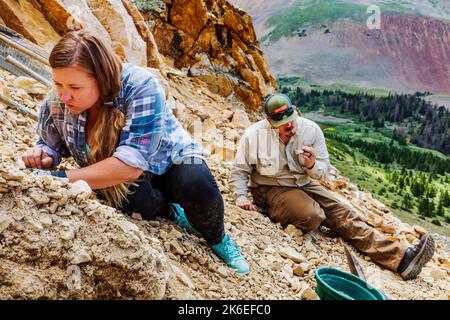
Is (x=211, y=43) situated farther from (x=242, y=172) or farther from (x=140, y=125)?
(x=140, y=125)

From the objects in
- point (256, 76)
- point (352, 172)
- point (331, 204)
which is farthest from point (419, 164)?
point (331, 204)

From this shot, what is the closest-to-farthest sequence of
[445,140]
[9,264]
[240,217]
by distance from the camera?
[9,264], [240,217], [445,140]

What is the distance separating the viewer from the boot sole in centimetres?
529

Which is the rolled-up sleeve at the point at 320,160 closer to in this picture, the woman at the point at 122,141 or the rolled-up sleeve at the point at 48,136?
the woman at the point at 122,141

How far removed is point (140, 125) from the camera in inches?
111

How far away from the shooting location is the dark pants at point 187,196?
127 inches

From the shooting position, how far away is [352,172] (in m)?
65.1

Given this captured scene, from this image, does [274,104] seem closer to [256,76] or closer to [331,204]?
[331,204]

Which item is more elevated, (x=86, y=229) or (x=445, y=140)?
(x=86, y=229)

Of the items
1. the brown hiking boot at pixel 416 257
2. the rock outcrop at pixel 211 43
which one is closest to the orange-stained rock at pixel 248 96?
the rock outcrop at pixel 211 43

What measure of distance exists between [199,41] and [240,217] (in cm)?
1163

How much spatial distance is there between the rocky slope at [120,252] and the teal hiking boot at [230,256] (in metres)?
0.06

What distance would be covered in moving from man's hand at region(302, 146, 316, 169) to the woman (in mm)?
2023
